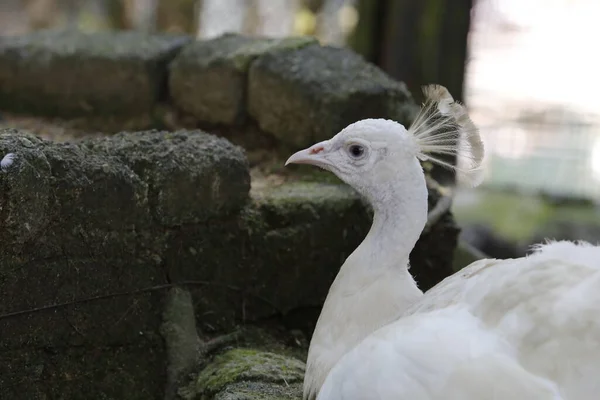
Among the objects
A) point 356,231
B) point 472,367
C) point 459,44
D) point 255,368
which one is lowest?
point 255,368

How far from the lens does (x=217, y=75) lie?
375cm

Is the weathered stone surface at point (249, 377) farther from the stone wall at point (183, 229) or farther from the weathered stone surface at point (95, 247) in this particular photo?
the weathered stone surface at point (95, 247)

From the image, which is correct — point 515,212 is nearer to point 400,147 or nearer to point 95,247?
point 400,147

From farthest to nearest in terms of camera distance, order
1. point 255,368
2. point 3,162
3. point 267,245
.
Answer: point 267,245 → point 255,368 → point 3,162

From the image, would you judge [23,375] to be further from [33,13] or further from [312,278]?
[33,13]

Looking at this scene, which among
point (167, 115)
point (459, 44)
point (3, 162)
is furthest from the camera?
point (459, 44)

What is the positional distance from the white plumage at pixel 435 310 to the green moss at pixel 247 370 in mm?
267

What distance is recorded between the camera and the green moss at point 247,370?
8.36ft

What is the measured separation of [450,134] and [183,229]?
105 cm

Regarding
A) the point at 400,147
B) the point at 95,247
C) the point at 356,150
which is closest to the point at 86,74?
the point at 95,247

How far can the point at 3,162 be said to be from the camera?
219cm

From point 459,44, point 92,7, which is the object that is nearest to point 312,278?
point 459,44

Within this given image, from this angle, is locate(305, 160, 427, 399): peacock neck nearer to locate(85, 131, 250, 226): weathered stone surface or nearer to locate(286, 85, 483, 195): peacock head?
locate(286, 85, 483, 195): peacock head

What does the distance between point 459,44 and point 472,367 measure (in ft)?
9.54
